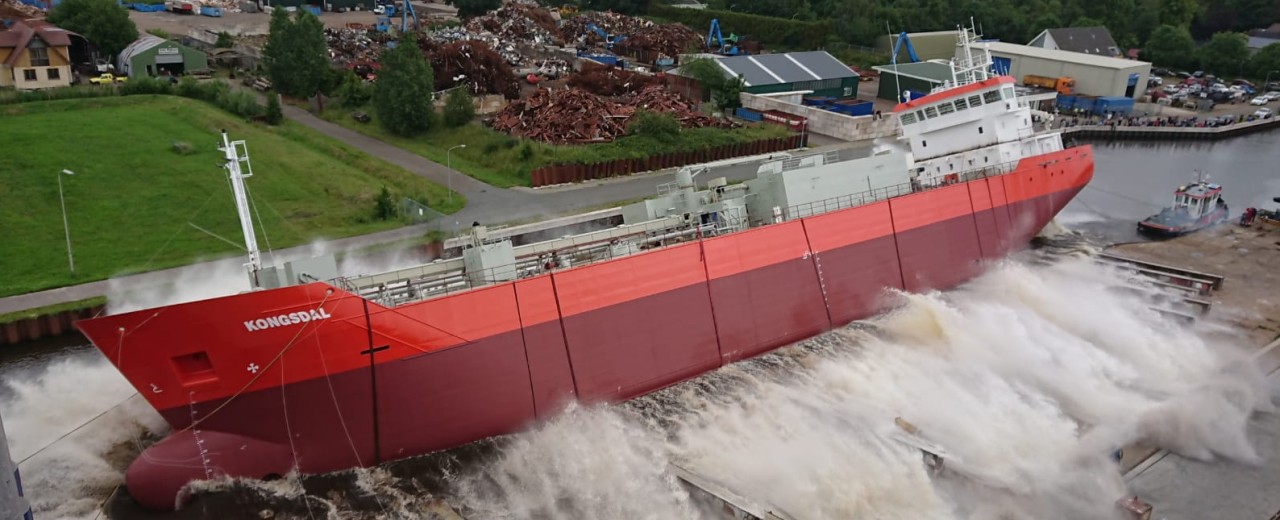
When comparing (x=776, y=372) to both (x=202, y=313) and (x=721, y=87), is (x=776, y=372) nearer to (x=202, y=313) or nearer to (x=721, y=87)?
(x=202, y=313)

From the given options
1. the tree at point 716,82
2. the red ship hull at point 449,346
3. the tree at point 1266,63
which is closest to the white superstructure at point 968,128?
the red ship hull at point 449,346

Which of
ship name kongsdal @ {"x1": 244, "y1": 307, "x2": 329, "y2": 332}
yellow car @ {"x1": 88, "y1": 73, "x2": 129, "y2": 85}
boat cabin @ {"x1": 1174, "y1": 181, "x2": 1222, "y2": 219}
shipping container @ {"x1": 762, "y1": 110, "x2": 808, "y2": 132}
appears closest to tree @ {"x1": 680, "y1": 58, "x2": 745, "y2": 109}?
shipping container @ {"x1": 762, "y1": 110, "x2": 808, "y2": 132}

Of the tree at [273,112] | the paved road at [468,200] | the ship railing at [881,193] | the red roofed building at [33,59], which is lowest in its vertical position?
the ship railing at [881,193]

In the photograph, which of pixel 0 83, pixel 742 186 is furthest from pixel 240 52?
pixel 742 186

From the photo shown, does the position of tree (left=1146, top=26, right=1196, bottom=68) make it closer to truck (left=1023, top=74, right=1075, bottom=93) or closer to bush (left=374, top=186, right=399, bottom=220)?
truck (left=1023, top=74, right=1075, bottom=93)

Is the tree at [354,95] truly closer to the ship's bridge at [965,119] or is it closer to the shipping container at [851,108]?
the shipping container at [851,108]

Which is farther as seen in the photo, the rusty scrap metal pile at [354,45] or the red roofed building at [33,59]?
the rusty scrap metal pile at [354,45]
